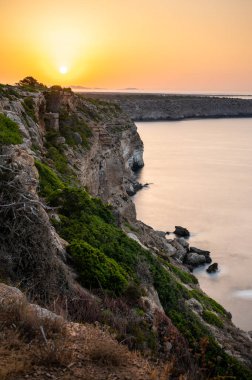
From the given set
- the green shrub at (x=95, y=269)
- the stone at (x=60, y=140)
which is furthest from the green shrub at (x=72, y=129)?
the green shrub at (x=95, y=269)

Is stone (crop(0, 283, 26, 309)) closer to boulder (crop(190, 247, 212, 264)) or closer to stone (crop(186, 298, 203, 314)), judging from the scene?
stone (crop(186, 298, 203, 314))

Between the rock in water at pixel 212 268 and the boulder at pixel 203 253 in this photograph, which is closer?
the rock in water at pixel 212 268

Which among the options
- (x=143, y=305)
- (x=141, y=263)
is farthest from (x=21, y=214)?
(x=141, y=263)

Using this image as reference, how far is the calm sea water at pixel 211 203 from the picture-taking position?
2666 cm

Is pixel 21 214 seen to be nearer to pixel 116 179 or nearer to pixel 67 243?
pixel 67 243

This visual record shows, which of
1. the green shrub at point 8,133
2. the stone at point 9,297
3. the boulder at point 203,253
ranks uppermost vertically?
the green shrub at point 8,133

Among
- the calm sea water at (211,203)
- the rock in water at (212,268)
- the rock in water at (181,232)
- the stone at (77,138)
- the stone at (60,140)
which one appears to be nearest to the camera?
the stone at (60,140)

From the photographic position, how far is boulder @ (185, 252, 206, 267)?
2839 centimetres

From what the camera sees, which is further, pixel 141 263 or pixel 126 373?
pixel 141 263

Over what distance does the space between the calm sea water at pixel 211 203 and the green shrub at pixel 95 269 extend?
13.6 metres

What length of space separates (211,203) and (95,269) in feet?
129

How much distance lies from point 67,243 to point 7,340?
5036mm

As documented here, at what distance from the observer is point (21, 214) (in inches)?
329

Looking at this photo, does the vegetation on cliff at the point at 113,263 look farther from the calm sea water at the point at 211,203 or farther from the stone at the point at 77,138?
the stone at the point at 77,138
